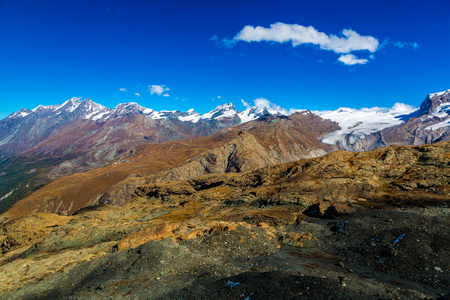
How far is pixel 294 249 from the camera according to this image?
25.9 m

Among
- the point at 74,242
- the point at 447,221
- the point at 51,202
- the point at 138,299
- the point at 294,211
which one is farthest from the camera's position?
the point at 51,202

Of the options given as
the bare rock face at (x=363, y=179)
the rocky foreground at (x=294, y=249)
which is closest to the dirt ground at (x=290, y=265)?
the rocky foreground at (x=294, y=249)

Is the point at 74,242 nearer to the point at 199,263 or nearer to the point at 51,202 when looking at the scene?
the point at 199,263

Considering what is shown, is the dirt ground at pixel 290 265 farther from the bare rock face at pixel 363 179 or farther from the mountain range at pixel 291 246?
the bare rock face at pixel 363 179

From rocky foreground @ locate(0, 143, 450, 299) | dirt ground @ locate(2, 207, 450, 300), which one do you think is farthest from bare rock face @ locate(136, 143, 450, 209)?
dirt ground @ locate(2, 207, 450, 300)

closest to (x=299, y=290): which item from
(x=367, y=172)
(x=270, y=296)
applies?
(x=270, y=296)

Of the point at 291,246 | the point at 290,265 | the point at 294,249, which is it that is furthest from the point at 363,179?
the point at 290,265

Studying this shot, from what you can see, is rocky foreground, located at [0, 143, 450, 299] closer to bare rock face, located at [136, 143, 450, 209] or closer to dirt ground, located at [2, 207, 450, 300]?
dirt ground, located at [2, 207, 450, 300]

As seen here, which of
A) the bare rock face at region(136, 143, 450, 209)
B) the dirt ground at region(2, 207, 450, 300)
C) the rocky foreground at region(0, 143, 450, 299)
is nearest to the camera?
the dirt ground at region(2, 207, 450, 300)

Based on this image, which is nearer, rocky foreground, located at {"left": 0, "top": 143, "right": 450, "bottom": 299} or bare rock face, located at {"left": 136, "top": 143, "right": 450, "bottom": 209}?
rocky foreground, located at {"left": 0, "top": 143, "right": 450, "bottom": 299}

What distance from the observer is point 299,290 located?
13.8 meters

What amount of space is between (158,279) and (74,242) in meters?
38.4

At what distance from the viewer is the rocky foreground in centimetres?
1598

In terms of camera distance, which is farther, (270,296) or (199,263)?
(199,263)
